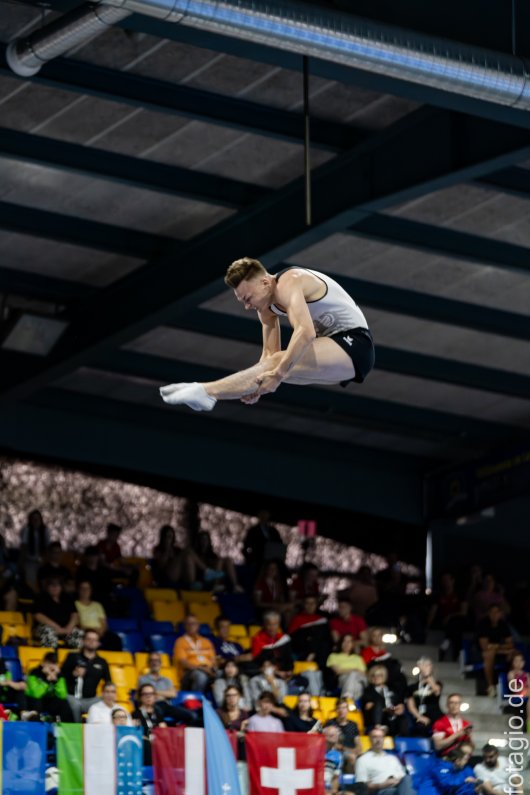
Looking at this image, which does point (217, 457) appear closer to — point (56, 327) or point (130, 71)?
point (56, 327)

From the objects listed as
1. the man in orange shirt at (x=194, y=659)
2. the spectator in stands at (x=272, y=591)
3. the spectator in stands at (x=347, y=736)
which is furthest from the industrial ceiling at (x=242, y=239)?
the spectator in stands at (x=347, y=736)

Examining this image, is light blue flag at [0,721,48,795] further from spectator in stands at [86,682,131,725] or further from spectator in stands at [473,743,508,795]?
spectator in stands at [473,743,508,795]

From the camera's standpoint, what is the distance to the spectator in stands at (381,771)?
14.1 meters

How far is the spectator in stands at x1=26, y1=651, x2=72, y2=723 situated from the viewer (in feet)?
44.9

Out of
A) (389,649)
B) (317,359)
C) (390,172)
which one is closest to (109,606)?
(389,649)

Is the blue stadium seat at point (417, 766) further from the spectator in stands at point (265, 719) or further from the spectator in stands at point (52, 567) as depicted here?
the spectator in stands at point (52, 567)

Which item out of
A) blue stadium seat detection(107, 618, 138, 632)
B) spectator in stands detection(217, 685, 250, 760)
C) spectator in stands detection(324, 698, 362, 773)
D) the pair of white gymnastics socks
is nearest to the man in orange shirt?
spectator in stands detection(217, 685, 250, 760)

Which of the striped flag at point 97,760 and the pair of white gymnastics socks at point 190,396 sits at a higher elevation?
the pair of white gymnastics socks at point 190,396

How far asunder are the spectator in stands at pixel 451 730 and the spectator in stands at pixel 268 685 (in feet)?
5.25

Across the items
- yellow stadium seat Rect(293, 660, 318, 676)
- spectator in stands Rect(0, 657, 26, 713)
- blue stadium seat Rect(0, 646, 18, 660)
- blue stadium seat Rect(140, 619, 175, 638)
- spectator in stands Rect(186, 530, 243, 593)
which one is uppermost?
spectator in stands Rect(186, 530, 243, 593)

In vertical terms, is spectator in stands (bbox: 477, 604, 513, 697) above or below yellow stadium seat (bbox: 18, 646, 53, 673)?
above

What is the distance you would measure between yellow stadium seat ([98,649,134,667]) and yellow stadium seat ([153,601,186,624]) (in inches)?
87.7

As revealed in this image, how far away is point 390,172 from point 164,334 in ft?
17.6

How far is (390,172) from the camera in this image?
13.4 metres
